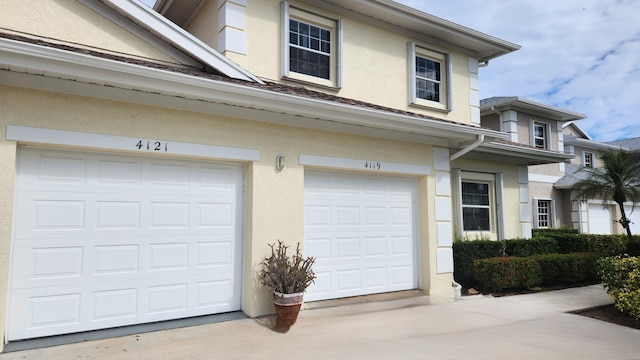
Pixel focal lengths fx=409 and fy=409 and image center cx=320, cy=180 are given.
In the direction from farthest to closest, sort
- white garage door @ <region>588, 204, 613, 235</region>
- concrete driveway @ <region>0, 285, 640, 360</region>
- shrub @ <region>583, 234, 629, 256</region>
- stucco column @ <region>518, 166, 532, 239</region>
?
white garage door @ <region>588, 204, 613, 235</region> → shrub @ <region>583, 234, 629, 256</region> → stucco column @ <region>518, 166, 532, 239</region> → concrete driveway @ <region>0, 285, 640, 360</region>

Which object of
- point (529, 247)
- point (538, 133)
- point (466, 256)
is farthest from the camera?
point (538, 133)

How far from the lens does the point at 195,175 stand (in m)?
6.08

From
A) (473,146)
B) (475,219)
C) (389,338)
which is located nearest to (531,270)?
(475,219)

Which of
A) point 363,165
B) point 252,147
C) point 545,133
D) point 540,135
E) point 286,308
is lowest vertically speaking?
point 286,308

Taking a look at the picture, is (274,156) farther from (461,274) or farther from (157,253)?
(461,274)

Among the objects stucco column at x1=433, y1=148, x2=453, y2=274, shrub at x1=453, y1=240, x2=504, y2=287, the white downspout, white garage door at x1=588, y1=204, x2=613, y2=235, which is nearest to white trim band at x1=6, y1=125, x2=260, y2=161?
stucco column at x1=433, y1=148, x2=453, y2=274

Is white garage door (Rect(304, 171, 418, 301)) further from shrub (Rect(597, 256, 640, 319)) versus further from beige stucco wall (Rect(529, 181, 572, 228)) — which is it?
beige stucco wall (Rect(529, 181, 572, 228))

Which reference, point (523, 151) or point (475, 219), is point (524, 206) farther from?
point (475, 219)

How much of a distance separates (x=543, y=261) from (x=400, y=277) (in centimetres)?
415

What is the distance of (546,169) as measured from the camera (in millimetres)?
17703

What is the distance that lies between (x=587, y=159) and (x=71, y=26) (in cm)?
2351

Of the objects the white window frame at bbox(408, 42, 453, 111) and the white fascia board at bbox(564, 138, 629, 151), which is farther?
the white fascia board at bbox(564, 138, 629, 151)

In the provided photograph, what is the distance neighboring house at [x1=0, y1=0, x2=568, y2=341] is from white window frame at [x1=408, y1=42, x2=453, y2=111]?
93mm

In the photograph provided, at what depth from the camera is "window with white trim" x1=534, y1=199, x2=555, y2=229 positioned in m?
17.2
